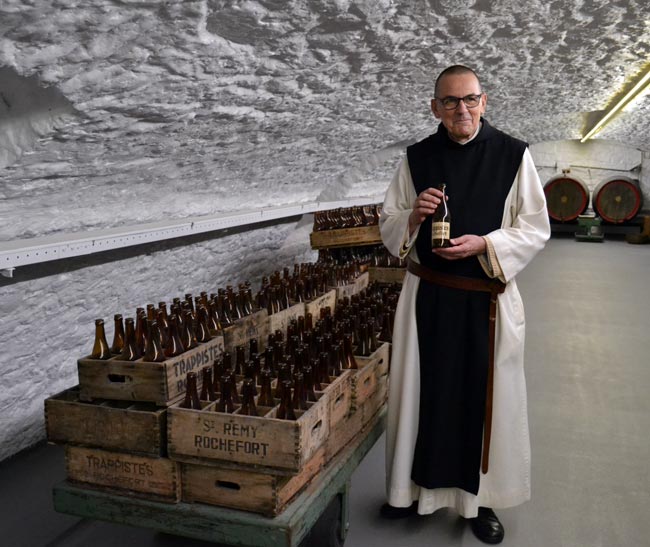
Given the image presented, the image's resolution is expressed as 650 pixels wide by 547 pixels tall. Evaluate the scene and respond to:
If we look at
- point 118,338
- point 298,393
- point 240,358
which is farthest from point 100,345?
point 298,393

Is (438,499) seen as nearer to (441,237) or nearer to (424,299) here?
(424,299)

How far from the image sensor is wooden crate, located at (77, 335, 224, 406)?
2.23 meters

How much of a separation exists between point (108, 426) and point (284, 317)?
4.22 feet

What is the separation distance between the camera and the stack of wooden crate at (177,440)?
2.01 metres

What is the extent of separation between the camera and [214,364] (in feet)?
8.02

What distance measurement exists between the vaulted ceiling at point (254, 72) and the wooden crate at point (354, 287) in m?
1.15

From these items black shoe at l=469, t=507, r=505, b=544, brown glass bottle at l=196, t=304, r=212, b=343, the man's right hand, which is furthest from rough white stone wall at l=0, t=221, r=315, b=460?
black shoe at l=469, t=507, r=505, b=544

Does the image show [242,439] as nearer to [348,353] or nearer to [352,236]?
[348,353]

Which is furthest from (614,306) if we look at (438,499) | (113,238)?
(113,238)

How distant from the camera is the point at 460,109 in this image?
2441 millimetres

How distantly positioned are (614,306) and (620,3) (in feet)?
13.5

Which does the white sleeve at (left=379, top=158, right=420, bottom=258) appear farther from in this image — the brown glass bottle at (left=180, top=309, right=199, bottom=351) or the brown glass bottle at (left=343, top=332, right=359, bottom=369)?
the brown glass bottle at (left=180, top=309, right=199, bottom=351)

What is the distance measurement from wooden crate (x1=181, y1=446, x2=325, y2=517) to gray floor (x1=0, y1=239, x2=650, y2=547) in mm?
655

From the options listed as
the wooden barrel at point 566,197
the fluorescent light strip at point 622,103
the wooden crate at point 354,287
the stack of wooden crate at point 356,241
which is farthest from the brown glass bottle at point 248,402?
the wooden barrel at point 566,197
